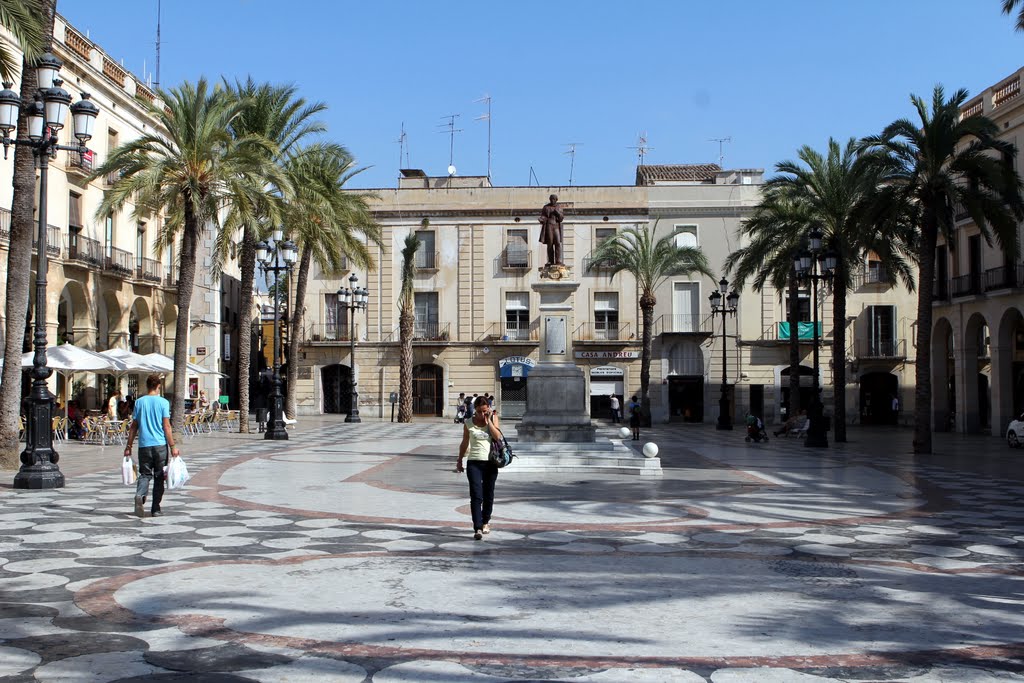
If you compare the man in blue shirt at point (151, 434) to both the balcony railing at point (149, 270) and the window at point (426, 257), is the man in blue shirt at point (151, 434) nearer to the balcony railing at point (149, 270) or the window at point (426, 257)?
the balcony railing at point (149, 270)

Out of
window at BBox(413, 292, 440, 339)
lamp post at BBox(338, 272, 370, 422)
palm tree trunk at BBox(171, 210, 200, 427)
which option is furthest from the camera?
window at BBox(413, 292, 440, 339)

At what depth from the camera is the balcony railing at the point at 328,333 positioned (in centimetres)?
4894

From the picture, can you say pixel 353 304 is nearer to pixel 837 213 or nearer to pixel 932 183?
pixel 837 213

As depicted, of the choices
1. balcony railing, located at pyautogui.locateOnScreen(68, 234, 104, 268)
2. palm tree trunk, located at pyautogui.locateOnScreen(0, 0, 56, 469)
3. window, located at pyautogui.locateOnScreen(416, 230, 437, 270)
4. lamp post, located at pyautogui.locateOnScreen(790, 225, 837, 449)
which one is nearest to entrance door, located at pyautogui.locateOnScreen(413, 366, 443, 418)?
window, located at pyautogui.locateOnScreen(416, 230, 437, 270)

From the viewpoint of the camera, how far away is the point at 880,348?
47.3 meters

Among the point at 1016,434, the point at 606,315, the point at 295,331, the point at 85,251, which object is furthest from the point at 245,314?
Result: the point at 1016,434

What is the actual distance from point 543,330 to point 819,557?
41.5ft

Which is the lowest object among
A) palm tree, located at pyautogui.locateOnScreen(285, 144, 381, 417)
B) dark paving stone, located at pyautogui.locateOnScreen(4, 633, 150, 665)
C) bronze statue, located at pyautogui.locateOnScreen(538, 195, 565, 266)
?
dark paving stone, located at pyautogui.locateOnScreen(4, 633, 150, 665)

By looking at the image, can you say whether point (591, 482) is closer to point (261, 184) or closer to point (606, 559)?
point (606, 559)

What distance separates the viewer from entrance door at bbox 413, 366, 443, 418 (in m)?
49.2

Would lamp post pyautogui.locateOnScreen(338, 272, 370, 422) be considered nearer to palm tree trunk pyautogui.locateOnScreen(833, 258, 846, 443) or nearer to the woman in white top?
palm tree trunk pyautogui.locateOnScreen(833, 258, 846, 443)

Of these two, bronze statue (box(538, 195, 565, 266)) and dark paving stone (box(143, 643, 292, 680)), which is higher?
bronze statue (box(538, 195, 565, 266))

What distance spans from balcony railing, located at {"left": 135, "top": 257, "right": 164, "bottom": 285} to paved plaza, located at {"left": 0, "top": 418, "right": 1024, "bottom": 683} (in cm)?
Answer: 2335

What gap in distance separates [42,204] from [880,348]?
1617 inches
